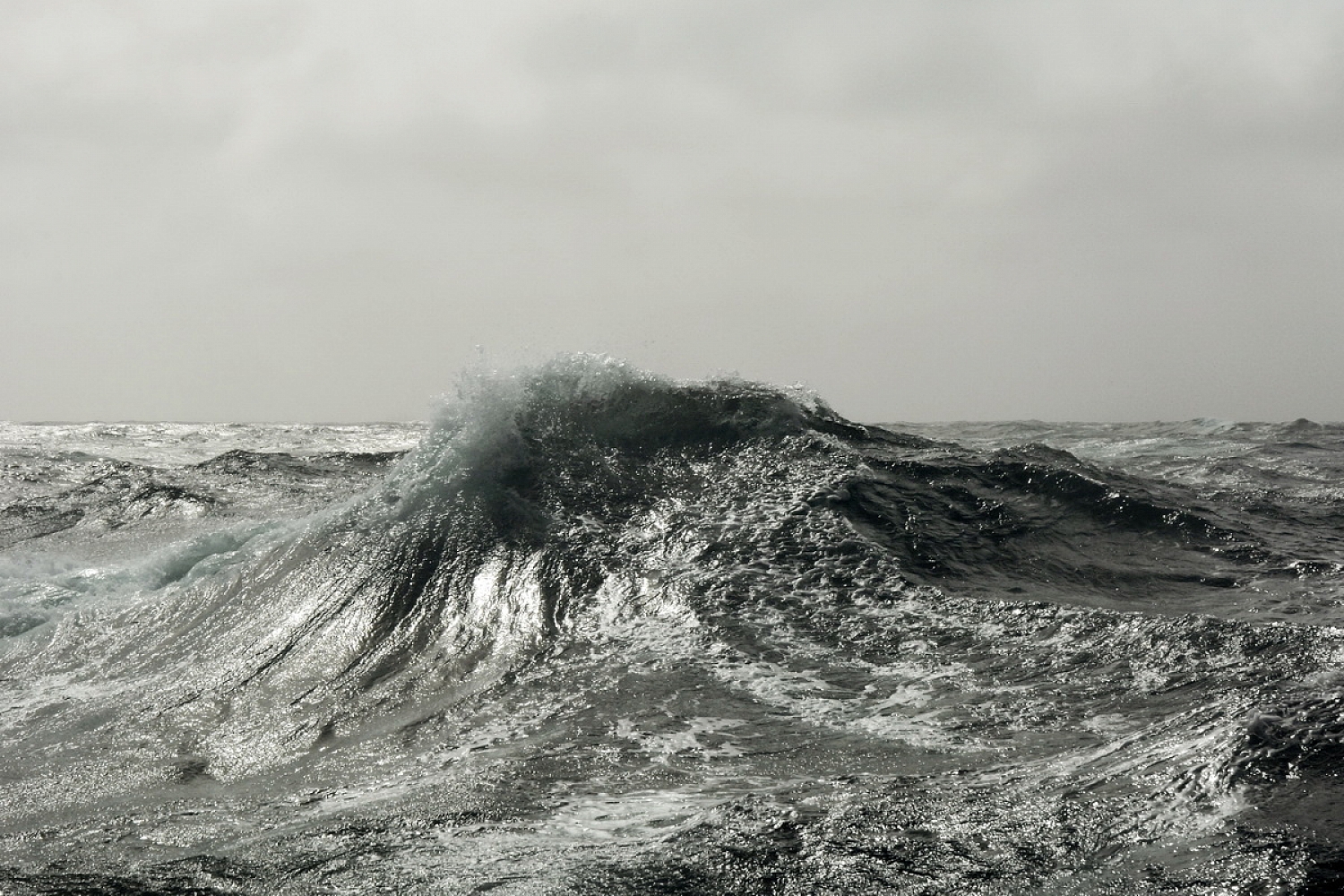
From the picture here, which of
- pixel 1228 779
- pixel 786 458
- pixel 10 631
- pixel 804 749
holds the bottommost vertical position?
pixel 10 631

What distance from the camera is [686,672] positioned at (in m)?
6.21

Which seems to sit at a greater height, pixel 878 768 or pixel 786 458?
pixel 786 458

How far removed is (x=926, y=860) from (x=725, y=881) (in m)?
0.71

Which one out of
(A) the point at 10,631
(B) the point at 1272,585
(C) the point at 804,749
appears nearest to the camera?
(C) the point at 804,749

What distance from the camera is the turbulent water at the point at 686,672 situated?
3740 millimetres

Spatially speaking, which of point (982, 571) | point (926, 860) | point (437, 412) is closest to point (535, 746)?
point (926, 860)

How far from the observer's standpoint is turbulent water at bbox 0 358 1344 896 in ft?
12.3

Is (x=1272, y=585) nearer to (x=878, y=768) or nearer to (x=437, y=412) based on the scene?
(x=878, y=768)

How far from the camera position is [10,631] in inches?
334

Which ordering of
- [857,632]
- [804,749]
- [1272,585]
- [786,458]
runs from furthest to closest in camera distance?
[786,458]
[1272,585]
[857,632]
[804,749]

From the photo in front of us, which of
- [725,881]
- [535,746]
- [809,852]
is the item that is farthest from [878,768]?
[535,746]

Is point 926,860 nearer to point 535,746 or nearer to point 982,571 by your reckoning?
point 535,746

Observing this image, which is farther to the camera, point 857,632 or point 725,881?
point 857,632

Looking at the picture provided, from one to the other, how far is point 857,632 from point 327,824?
364 cm
